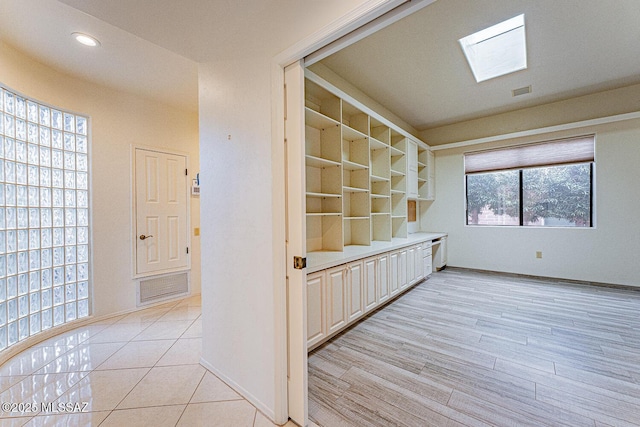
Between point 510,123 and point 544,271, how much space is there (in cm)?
271

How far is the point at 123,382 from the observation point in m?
1.97

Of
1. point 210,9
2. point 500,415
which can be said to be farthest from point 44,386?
point 500,415

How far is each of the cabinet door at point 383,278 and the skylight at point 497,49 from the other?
261 cm

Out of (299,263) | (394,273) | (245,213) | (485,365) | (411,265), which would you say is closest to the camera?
(299,263)

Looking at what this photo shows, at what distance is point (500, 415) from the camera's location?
159 cm

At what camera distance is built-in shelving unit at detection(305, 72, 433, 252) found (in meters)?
2.91

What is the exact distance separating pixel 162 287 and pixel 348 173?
10.2ft

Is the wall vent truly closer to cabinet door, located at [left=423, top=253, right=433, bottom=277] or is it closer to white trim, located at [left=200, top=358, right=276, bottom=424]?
white trim, located at [left=200, top=358, right=276, bottom=424]

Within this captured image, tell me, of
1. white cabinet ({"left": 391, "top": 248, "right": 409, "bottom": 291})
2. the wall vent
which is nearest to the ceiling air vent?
white cabinet ({"left": 391, "top": 248, "right": 409, "bottom": 291})

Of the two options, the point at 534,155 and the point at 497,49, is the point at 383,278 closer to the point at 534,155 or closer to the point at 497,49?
the point at 497,49

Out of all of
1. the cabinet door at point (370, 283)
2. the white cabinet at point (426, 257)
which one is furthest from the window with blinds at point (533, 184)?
the cabinet door at point (370, 283)

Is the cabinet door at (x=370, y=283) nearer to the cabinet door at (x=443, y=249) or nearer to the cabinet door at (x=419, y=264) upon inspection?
the cabinet door at (x=419, y=264)

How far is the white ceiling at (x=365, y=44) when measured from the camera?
4.71 ft

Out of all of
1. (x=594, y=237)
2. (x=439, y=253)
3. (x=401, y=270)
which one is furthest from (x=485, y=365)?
(x=594, y=237)
